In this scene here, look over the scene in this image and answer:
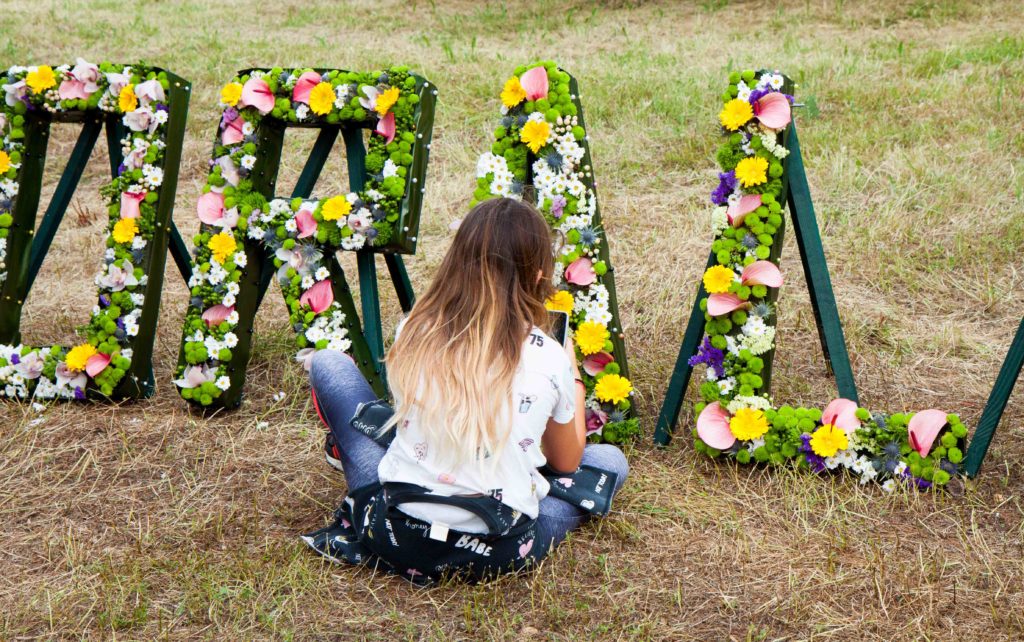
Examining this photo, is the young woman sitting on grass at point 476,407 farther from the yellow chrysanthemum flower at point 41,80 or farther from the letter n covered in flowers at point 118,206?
the yellow chrysanthemum flower at point 41,80

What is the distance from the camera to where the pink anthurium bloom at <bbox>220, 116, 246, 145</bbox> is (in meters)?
3.96

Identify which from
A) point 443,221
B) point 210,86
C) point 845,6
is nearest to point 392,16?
point 210,86

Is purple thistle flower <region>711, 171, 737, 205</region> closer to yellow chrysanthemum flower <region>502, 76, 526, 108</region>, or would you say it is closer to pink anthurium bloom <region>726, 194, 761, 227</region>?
pink anthurium bloom <region>726, 194, 761, 227</region>

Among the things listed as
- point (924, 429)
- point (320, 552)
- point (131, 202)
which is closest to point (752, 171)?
point (924, 429)

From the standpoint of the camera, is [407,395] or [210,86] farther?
[210,86]

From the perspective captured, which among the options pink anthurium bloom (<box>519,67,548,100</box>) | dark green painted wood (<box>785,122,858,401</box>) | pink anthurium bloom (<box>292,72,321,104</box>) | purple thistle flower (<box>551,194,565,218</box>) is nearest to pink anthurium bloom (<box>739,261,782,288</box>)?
dark green painted wood (<box>785,122,858,401</box>)

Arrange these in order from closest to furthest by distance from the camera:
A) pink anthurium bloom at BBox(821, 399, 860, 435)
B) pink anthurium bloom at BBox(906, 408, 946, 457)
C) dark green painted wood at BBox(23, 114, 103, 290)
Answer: pink anthurium bloom at BBox(906, 408, 946, 457) → pink anthurium bloom at BBox(821, 399, 860, 435) → dark green painted wood at BBox(23, 114, 103, 290)

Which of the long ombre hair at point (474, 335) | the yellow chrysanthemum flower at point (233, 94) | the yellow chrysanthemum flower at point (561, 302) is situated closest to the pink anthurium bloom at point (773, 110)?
the yellow chrysanthemum flower at point (561, 302)

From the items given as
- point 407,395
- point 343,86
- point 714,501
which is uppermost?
point 343,86

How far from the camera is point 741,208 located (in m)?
3.46

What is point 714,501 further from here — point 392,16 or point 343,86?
point 392,16

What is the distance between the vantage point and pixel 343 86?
12.5 feet

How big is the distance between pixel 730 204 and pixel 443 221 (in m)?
2.82

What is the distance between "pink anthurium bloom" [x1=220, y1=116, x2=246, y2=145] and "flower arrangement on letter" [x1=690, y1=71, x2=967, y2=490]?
186 centimetres
